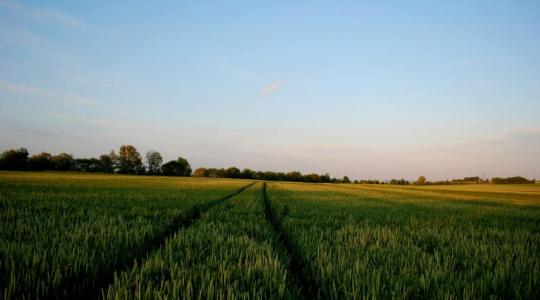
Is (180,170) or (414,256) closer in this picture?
(414,256)

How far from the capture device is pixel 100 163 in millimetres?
104250

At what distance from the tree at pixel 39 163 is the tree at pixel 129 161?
22725mm

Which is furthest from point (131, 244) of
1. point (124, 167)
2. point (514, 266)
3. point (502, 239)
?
point (124, 167)

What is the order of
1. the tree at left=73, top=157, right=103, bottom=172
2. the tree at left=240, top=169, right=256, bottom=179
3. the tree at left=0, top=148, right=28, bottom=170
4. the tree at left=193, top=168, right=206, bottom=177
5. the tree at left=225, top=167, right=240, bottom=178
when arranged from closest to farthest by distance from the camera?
the tree at left=0, top=148, right=28, bottom=170, the tree at left=73, top=157, right=103, bottom=172, the tree at left=240, top=169, right=256, bottom=179, the tree at left=225, top=167, right=240, bottom=178, the tree at left=193, top=168, right=206, bottom=177

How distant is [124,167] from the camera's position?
339 ft

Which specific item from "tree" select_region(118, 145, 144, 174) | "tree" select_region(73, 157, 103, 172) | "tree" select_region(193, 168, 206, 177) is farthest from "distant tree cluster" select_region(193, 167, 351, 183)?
"tree" select_region(73, 157, 103, 172)

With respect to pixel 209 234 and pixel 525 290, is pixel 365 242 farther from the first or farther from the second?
pixel 209 234

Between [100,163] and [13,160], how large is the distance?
92.0 feet

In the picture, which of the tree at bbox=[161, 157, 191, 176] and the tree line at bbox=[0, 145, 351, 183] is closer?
the tree line at bbox=[0, 145, 351, 183]

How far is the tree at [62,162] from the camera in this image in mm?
88363

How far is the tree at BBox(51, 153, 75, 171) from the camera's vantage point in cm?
8836

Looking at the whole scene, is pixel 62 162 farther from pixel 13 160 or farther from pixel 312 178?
pixel 312 178

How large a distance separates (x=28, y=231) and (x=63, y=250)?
1.67m

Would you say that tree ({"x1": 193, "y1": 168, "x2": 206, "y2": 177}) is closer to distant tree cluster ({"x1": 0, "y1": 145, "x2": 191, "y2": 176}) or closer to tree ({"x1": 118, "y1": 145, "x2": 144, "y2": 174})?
distant tree cluster ({"x1": 0, "y1": 145, "x2": 191, "y2": 176})
